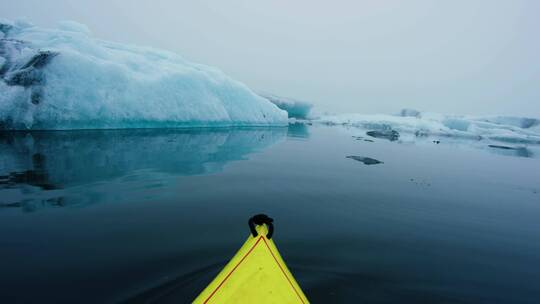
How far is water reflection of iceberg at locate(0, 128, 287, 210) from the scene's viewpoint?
7448 millimetres

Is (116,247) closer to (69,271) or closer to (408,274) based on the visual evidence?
(69,271)

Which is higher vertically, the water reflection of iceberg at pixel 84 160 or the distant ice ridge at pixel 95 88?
the distant ice ridge at pixel 95 88

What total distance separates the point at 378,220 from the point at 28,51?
20.9 metres

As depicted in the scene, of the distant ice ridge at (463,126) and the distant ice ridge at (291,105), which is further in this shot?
the distant ice ridge at (291,105)

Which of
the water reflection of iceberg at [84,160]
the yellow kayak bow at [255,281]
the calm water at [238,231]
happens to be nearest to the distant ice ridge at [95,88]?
the water reflection of iceberg at [84,160]

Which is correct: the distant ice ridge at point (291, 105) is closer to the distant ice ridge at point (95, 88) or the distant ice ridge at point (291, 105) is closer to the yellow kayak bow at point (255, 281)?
the distant ice ridge at point (95, 88)

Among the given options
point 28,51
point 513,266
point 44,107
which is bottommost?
point 513,266

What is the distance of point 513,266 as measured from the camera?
15.3ft

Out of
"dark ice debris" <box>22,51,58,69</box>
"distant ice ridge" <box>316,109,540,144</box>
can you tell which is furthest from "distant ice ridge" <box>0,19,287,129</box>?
"distant ice ridge" <box>316,109,540,144</box>

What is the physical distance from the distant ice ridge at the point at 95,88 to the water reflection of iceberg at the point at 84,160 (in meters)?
1.69

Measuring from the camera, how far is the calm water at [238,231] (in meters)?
3.62

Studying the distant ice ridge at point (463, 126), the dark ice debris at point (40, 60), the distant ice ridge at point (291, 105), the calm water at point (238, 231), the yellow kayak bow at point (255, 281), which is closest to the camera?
the yellow kayak bow at point (255, 281)

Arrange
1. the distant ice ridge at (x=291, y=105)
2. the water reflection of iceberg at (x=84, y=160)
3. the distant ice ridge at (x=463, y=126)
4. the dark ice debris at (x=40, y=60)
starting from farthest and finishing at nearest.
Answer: the distant ice ridge at (x=291, y=105) → the distant ice ridge at (x=463, y=126) → the dark ice debris at (x=40, y=60) → the water reflection of iceberg at (x=84, y=160)

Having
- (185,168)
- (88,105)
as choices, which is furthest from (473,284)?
(88,105)
